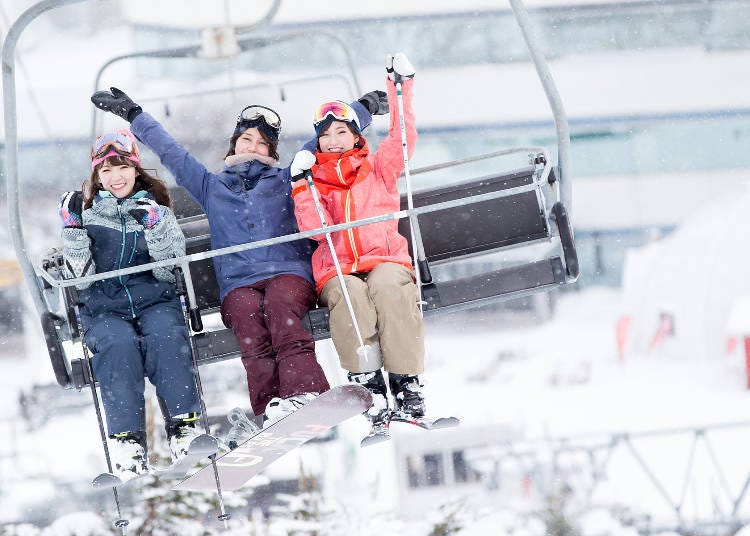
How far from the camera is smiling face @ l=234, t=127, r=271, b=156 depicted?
11.8 ft

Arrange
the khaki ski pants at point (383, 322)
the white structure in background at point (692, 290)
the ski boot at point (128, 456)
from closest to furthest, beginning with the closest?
the ski boot at point (128, 456) < the khaki ski pants at point (383, 322) < the white structure in background at point (692, 290)

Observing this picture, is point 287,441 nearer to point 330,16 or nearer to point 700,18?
point 330,16

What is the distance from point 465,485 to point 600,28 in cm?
1597

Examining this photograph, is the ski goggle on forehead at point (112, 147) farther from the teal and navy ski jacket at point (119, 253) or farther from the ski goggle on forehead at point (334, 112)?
the ski goggle on forehead at point (334, 112)

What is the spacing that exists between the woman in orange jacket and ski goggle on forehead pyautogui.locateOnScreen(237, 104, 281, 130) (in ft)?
0.64

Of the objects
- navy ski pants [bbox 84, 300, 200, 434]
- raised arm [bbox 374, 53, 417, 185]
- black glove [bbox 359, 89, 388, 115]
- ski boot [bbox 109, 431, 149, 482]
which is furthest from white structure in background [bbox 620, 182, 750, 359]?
ski boot [bbox 109, 431, 149, 482]

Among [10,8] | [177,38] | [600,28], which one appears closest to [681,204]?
[600,28]

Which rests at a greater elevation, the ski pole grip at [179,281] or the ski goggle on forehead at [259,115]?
the ski goggle on forehead at [259,115]

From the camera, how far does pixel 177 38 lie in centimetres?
2583

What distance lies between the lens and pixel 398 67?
3.20m

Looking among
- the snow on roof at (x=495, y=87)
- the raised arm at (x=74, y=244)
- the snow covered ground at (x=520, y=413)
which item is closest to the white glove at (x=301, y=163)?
the raised arm at (x=74, y=244)

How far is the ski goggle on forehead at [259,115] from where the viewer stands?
360cm

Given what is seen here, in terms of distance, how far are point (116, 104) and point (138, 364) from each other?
887mm

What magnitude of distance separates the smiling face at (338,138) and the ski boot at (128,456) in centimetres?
110
